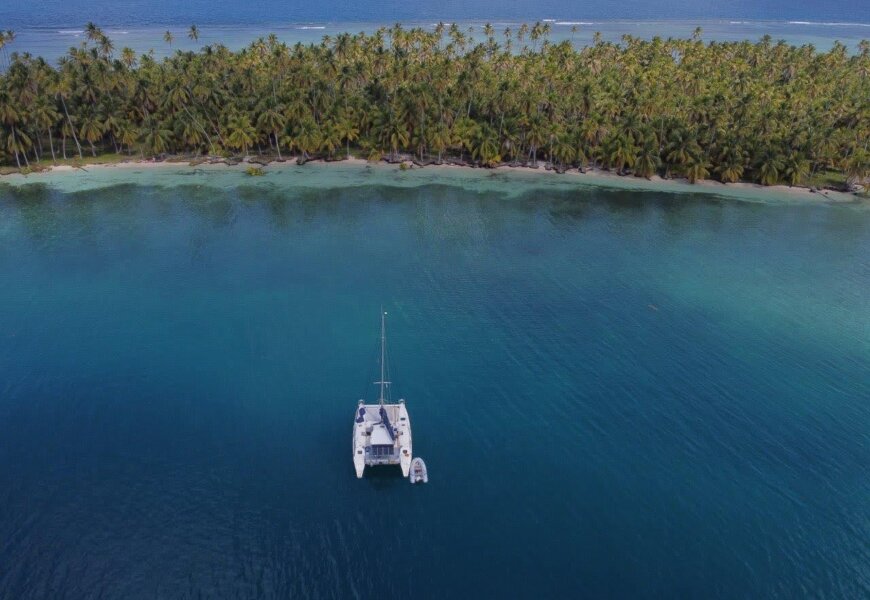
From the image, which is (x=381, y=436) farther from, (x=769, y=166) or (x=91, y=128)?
(x=91, y=128)

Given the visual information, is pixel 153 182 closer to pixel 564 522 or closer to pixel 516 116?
pixel 516 116

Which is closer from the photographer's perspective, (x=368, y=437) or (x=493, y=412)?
(x=368, y=437)

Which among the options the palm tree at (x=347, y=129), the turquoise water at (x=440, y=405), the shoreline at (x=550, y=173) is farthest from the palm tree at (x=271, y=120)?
the turquoise water at (x=440, y=405)

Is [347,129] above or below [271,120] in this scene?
below

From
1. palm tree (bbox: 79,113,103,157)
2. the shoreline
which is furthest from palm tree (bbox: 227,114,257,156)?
palm tree (bbox: 79,113,103,157)

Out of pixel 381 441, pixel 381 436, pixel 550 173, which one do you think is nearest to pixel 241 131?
pixel 550 173

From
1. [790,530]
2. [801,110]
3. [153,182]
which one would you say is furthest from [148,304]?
[801,110]

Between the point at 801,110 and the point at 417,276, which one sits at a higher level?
the point at 801,110
